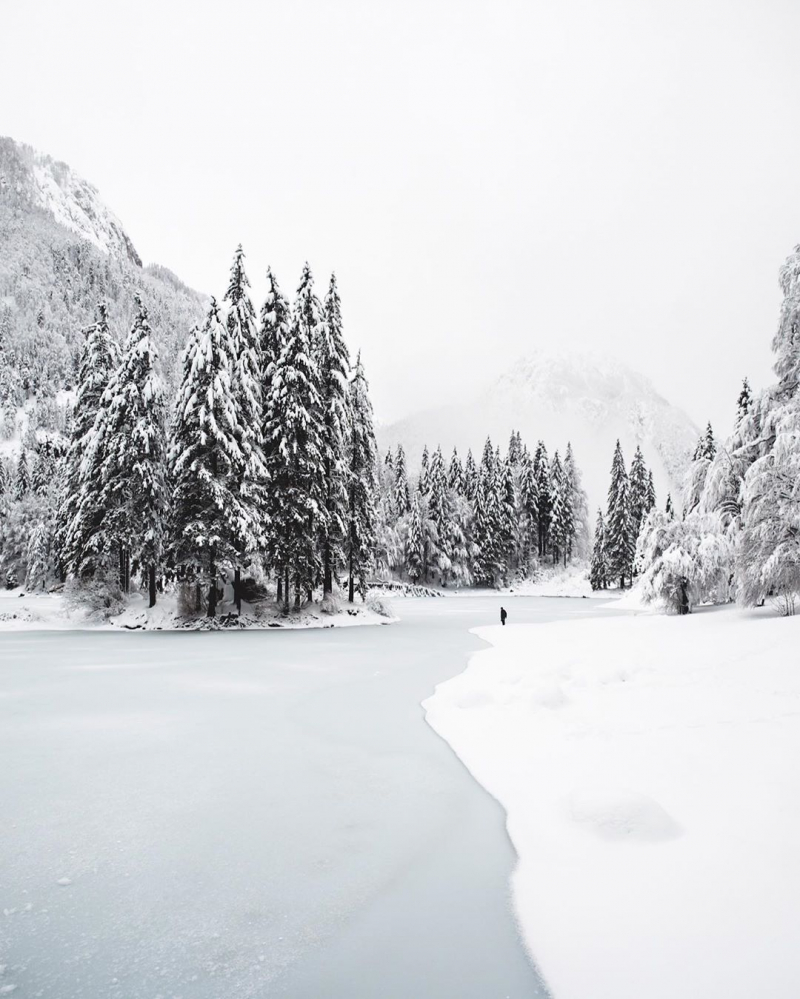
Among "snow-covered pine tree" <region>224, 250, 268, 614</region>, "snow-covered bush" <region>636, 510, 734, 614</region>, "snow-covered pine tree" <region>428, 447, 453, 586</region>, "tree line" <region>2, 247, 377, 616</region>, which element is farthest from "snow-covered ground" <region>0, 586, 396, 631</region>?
"snow-covered pine tree" <region>428, 447, 453, 586</region>

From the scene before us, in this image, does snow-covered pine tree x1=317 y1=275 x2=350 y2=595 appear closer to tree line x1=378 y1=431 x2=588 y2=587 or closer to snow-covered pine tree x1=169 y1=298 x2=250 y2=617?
snow-covered pine tree x1=169 y1=298 x2=250 y2=617

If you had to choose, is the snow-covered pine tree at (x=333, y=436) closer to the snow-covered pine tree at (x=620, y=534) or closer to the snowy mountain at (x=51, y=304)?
the snow-covered pine tree at (x=620, y=534)

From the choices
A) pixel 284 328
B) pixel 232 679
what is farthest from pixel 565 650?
pixel 284 328

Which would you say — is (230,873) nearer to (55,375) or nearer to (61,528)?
(61,528)

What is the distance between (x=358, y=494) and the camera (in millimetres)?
30844

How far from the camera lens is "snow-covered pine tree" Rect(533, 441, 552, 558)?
3027 inches

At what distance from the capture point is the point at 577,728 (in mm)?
7625

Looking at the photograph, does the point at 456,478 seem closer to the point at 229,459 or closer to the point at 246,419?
the point at 246,419

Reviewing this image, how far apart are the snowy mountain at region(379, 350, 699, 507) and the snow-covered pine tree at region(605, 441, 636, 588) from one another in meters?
56.5

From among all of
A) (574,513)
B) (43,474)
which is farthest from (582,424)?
(43,474)

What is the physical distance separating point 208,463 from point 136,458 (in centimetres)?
406

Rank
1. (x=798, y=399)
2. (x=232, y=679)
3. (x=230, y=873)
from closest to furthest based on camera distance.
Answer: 1. (x=230, y=873)
2. (x=232, y=679)
3. (x=798, y=399)

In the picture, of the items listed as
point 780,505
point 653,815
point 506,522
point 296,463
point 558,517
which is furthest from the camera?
point 558,517

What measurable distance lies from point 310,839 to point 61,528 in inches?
1315
